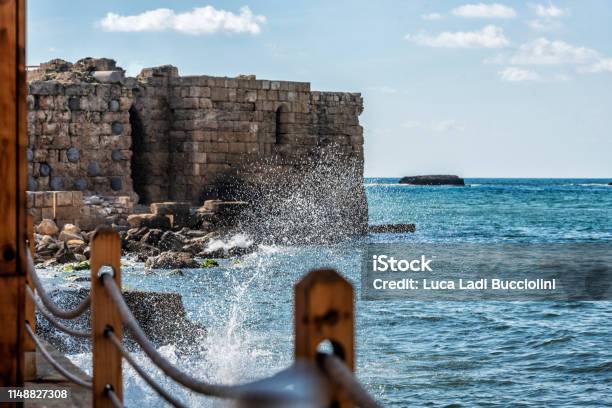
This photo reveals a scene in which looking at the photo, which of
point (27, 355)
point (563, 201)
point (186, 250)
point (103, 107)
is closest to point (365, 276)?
point (186, 250)

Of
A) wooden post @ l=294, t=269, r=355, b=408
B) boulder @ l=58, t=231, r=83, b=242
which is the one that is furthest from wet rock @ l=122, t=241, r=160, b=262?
wooden post @ l=294, t=269, r=355, b=408

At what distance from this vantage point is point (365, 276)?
1955 cm

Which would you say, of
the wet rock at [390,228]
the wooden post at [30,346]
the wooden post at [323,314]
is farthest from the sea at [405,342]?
the wooden post at [323,314]

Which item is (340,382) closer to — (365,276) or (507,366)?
(507,366)

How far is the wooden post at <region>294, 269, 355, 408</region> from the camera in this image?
230 centimetres

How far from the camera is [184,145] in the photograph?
22.4 m

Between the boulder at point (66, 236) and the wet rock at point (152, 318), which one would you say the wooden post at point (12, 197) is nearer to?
the wet rock at point (152, 318)

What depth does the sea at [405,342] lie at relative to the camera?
408 inches

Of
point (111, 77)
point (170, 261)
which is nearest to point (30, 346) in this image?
point (170, 261)

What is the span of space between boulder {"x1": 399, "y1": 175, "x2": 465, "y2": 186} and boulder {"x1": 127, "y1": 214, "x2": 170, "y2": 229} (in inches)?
3540

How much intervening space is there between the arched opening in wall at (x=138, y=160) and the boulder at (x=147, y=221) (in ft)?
6.61

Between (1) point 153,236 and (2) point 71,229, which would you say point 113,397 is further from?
(1) point 153,236

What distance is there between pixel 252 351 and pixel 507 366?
9.89ft

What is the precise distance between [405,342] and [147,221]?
Answer: 8465 millimetres
